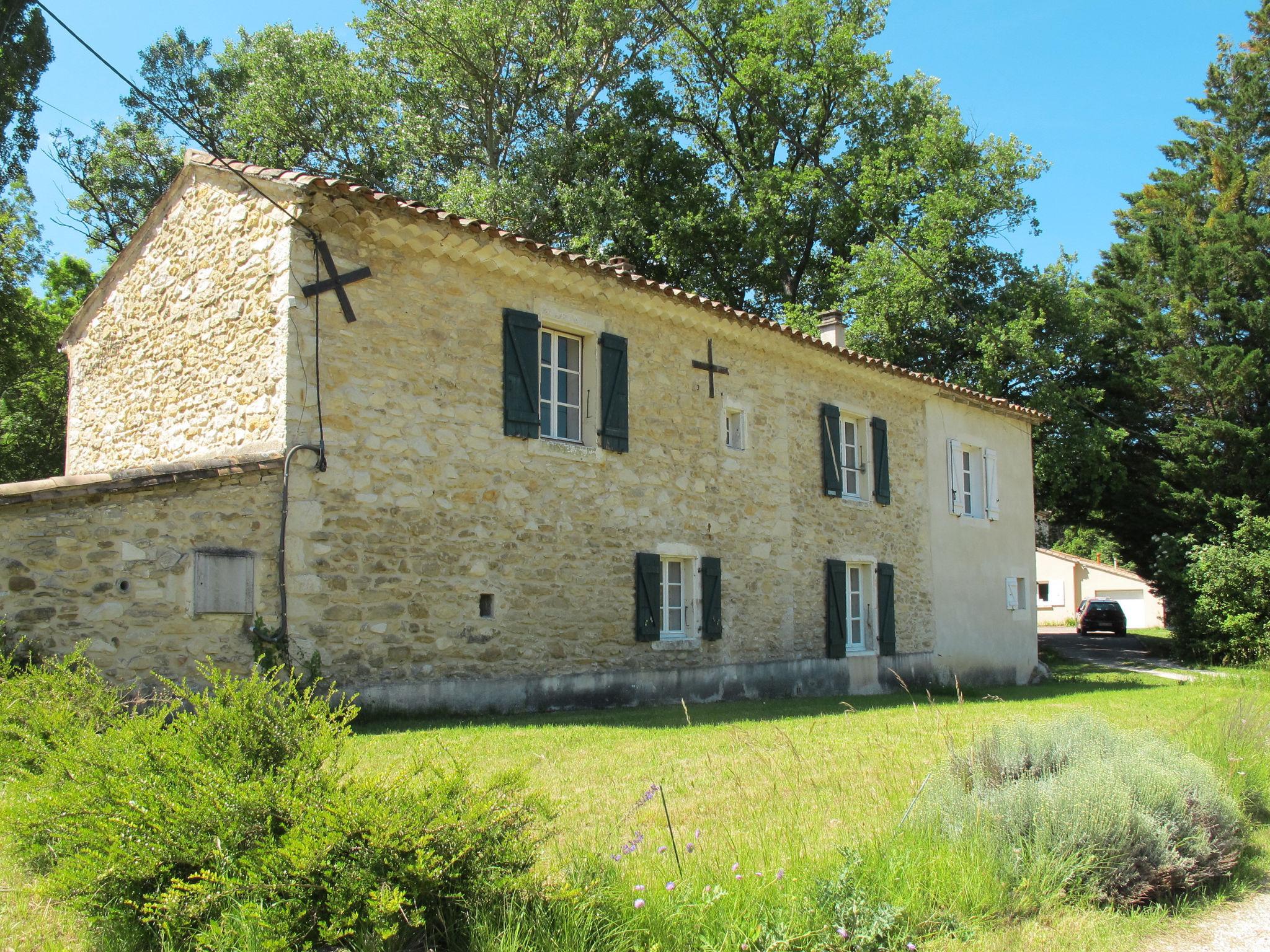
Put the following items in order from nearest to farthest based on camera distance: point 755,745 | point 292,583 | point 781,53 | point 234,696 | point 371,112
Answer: point 234,696 → point 755,745 → point 292,583 → point 371,112 → point 781,53

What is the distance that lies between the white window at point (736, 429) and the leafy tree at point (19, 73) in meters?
12.2

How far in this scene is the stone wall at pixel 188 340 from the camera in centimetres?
932

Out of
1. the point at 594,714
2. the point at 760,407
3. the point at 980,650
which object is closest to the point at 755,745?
A: the point at 594,714

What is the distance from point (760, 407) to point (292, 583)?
7.35m

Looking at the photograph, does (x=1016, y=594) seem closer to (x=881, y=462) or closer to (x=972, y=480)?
(x=972, y=480)

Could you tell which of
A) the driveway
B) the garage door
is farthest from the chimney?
the garage door

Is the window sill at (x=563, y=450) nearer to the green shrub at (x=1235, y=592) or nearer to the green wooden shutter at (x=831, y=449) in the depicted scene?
the green wooden shutter at (x=831, y=449)

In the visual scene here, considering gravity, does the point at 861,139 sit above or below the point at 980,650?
above

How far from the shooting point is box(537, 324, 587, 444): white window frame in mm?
11094

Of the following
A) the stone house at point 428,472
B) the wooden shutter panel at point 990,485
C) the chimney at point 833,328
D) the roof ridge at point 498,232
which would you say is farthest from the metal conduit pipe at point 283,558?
the wooden shutter panel at point 990,485

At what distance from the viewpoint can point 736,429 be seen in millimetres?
13750

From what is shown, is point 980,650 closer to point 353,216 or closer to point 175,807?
point 353,216

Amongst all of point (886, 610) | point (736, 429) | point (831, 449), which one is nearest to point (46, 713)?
point (736, 429)

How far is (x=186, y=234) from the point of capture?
10828 mm
